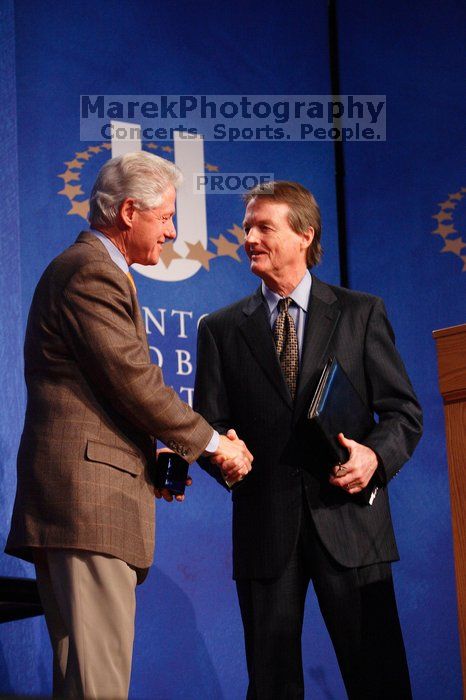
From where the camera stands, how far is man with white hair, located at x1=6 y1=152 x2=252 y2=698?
210cm

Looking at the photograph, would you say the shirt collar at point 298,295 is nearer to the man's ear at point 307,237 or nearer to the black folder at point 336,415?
the man's ear at point 307,237

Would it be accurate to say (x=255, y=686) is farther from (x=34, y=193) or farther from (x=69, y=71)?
(x=69, y=71)

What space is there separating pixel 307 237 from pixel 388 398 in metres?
0.53

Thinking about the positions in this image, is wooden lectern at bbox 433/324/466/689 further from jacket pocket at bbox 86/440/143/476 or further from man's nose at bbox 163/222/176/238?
man's nose at bbox 163/222/176/238

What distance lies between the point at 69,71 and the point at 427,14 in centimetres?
153

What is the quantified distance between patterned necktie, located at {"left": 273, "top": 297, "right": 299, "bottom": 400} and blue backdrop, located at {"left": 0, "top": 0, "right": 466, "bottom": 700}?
1011 millimetres

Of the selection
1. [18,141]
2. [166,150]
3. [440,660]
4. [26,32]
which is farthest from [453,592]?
[26,32]

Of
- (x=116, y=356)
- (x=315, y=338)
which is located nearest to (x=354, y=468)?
(x=315, y=338)

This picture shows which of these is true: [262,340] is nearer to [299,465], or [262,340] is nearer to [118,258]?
[299,465]

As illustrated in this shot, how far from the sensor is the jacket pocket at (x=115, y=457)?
2.14 metres

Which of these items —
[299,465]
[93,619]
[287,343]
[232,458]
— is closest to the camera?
[93,619]

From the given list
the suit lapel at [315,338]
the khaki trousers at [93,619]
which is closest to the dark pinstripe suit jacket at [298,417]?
the suit lapel at [315,338]

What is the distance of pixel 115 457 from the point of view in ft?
7.14

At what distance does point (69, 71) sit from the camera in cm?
360
